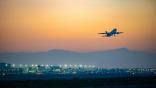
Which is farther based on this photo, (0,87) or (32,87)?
(32,87)

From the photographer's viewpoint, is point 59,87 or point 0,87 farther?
point 59,87

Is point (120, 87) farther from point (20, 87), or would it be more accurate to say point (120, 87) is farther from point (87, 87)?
point (20, 87)

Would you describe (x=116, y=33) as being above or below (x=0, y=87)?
above

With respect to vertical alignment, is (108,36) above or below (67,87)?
above

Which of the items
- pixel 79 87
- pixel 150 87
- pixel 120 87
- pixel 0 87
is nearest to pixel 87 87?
pixel 79 87

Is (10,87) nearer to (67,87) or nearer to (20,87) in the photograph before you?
(20,87)

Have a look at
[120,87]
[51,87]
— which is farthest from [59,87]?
[120,87]

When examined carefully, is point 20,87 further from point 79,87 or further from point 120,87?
point 120,87
